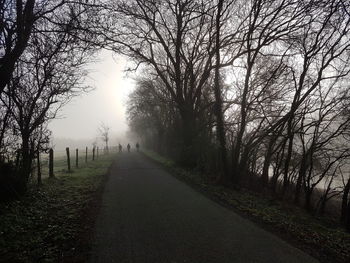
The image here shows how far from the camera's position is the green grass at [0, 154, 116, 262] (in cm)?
543

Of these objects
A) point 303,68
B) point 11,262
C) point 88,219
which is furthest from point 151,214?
point 303,68

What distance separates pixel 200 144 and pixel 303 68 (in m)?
8.29

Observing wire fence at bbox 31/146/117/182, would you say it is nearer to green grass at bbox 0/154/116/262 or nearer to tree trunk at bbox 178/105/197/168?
green grass at bbox 0/154/116/262

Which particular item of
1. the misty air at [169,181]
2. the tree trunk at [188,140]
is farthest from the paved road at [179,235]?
the tree trunk at [188,140]

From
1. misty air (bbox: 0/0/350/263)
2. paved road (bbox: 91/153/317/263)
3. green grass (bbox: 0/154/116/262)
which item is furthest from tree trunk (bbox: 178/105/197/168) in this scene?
paved road (bbox: 91/153/317/263)

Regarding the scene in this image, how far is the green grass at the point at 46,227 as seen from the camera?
214 inches

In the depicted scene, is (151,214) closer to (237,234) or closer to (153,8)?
(237,234)

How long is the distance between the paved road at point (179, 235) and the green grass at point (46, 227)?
41 cm

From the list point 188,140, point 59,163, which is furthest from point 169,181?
point 59,163

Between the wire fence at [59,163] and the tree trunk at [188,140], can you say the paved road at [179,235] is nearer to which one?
the wire fence at [59,163]

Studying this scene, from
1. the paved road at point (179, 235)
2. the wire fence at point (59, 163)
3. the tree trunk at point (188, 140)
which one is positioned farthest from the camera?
the tree trunk at point (188, 140)

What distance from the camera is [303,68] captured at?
15.4 m

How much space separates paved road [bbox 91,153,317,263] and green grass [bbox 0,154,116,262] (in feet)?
1.36

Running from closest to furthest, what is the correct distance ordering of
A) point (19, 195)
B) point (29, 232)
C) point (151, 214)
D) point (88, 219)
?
1. point (29, 232)
2. point (88, 219)
3. point (151, 214)
4. point (19, 195)
